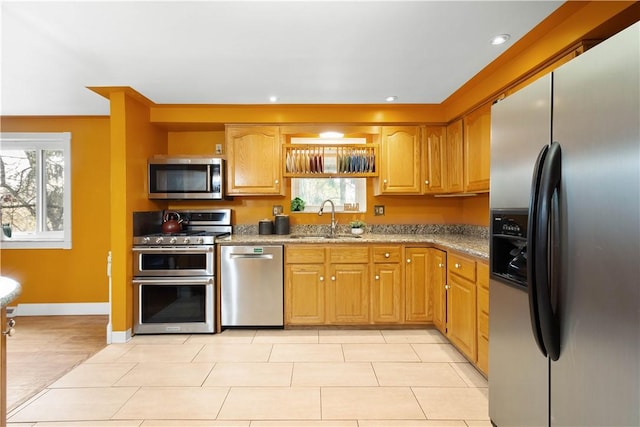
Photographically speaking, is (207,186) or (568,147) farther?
(207,186)

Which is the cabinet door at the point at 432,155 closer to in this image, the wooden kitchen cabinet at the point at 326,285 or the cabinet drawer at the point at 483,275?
the wooden kitchen cabinet at the point at 326,285

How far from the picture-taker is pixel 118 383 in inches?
94.7

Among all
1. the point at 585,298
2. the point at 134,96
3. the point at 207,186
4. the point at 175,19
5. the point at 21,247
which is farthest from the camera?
the point at 21,247

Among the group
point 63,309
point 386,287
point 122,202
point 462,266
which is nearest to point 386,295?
point 386,287

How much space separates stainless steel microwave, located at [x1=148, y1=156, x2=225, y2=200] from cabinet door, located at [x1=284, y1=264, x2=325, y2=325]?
1196 mm

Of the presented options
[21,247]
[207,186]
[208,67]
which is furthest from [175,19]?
[21,247]

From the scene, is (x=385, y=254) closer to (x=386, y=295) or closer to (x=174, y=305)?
(x=386, y=295)

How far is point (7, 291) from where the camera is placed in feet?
3.65

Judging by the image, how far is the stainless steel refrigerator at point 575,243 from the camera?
931 mm

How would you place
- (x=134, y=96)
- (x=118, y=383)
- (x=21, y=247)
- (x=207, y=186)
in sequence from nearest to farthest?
(x=118, y=383)
(x=134, y=96)
(x=207, y=186)
(x=21, y=247)

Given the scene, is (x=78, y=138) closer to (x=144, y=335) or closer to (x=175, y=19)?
(x=144, y=335)

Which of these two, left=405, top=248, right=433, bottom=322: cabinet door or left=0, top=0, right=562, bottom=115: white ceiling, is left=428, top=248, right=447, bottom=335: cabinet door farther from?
left=0, top=0, right=562, bottom=115: white ceiling

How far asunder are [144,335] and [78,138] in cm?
252

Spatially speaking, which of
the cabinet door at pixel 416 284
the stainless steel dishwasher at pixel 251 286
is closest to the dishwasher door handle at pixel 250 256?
the stainless steel dishwasher at pixel 251 286
